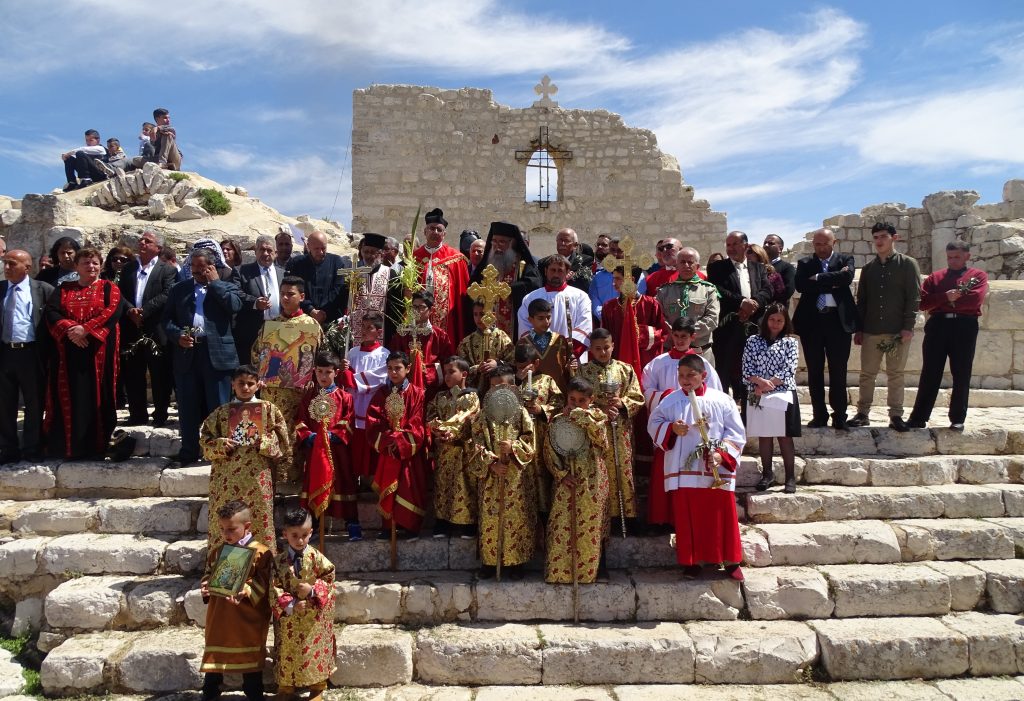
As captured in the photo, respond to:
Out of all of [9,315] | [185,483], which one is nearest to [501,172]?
[9,315]

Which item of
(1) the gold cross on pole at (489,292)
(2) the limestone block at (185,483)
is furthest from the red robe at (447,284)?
(2) the limestone block at (185,483)

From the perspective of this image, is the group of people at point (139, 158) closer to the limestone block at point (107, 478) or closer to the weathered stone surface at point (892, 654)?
the limestone block at point (107, 478)

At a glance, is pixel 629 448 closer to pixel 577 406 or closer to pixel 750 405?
pixel 577 406

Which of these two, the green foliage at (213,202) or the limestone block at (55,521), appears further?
the green foliage at (213,202)

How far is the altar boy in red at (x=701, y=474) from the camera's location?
4.86 metres

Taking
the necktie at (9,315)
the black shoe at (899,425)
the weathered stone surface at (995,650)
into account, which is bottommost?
the weathered stone surface at (995,650)

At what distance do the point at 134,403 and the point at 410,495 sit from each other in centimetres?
341

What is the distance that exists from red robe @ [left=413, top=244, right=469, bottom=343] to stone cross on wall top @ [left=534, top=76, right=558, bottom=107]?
8666mm

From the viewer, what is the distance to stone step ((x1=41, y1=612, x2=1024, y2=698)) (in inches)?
175

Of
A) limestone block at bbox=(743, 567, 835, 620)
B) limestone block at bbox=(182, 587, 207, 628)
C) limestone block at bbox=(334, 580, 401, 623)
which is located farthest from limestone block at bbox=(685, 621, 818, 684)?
limestone block at bbox=(182, 587, 207, 628)

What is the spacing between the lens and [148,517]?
555cm

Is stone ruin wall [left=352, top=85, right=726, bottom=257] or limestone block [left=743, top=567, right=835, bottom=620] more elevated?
stone ruin wall [left=352, top=85, right=726, bottom=257]

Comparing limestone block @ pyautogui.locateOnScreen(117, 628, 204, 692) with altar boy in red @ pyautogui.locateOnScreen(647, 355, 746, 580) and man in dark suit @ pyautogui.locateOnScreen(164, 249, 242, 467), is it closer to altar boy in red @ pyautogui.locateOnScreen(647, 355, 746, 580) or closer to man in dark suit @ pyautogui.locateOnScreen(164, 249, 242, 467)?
man in dark suit @ pyautogui.locateOnScreen(164, 249, 242, 467)

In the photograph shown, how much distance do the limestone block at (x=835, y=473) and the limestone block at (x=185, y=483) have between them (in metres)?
4.93
